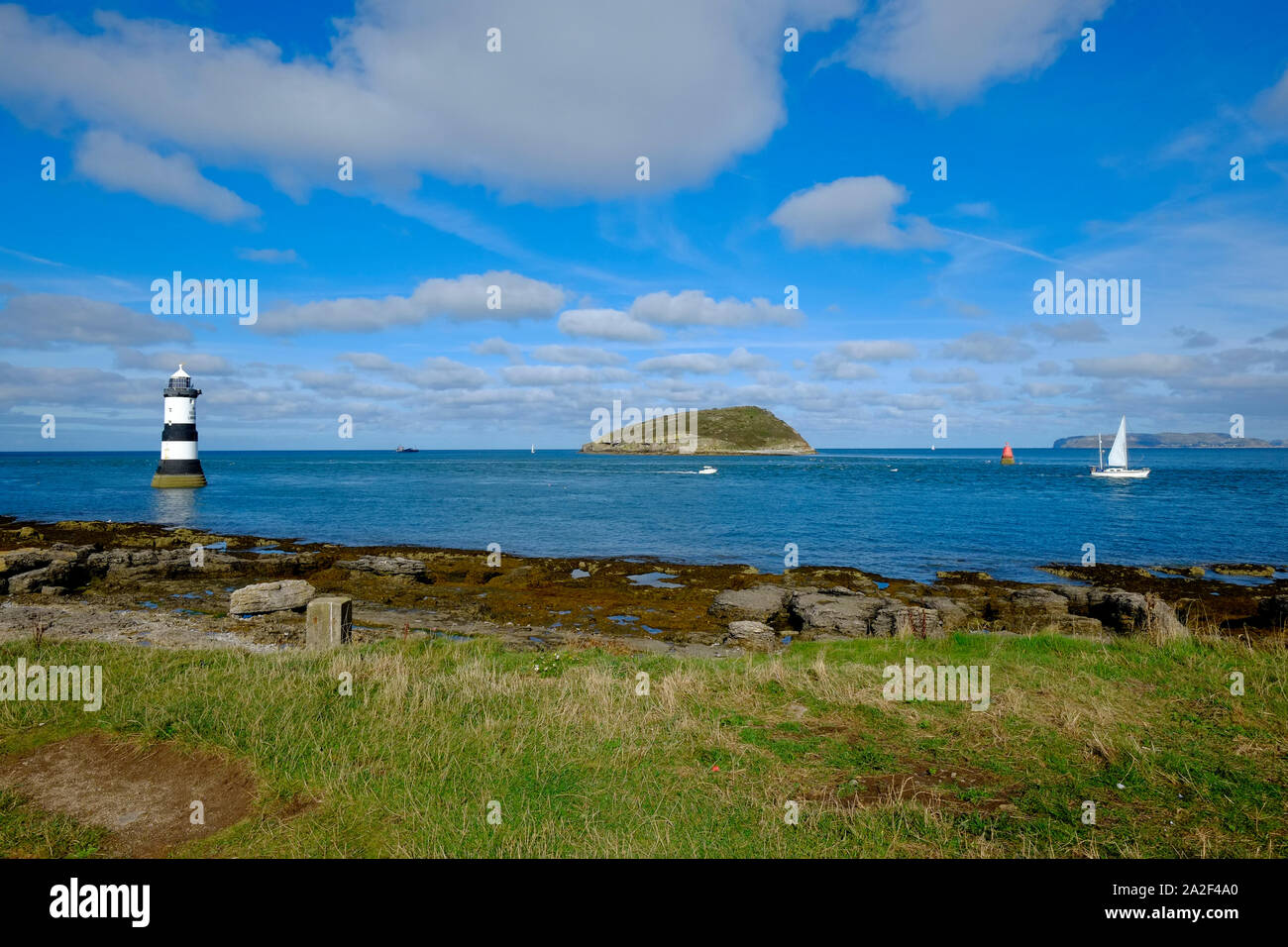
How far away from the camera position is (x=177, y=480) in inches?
2886

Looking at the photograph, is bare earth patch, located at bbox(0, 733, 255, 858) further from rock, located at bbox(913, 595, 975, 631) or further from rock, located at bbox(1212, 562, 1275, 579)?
rock, located at bbox(1212, 562, 1275, 579)

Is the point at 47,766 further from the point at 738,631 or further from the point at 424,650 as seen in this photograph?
the point at 738,631

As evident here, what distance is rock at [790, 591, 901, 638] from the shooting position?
63.8 feet

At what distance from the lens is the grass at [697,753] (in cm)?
607

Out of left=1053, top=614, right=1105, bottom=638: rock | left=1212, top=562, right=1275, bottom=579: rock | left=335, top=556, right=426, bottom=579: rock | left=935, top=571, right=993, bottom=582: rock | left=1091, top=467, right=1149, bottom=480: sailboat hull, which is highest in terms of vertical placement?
left=1091, top=467, right=1149, bottom=480: sailboat hull

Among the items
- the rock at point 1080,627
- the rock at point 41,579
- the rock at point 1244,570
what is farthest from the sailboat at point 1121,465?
the rock at point 41,579

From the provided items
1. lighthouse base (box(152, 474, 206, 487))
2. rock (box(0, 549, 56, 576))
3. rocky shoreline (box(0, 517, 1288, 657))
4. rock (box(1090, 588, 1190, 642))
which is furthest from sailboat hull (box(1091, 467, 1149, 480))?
lighthouse base (box(152, 474, 206, 487))

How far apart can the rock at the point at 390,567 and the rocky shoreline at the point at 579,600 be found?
0.08m

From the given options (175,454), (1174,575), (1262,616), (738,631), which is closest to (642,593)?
(738,631)

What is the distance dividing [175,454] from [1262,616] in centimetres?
8535

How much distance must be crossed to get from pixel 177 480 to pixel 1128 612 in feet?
274

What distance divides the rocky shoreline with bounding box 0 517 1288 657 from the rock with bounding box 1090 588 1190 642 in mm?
61

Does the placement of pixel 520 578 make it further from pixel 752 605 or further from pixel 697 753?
pixel 697 753

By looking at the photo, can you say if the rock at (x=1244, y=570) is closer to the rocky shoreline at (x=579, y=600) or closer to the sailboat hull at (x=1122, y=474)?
the rocky shoreline at (x=579, y=600)
